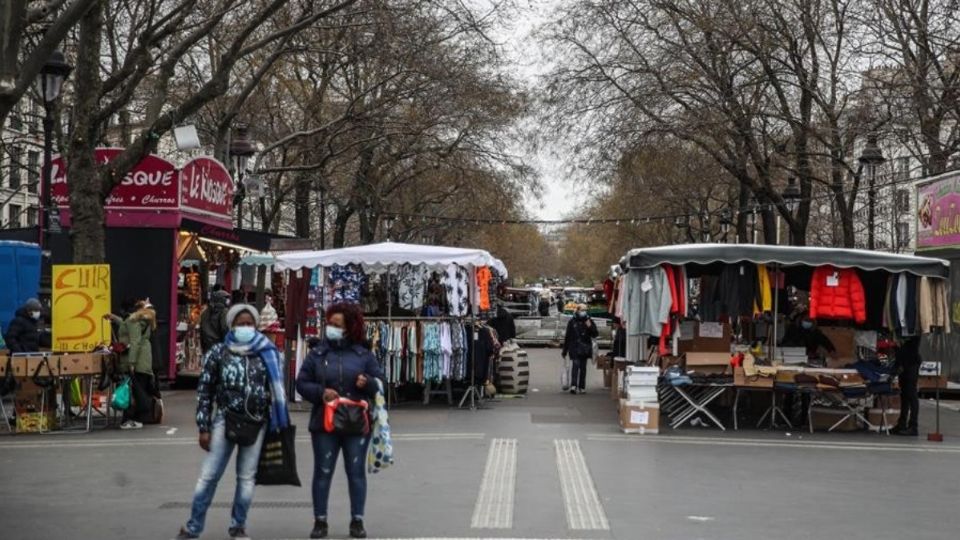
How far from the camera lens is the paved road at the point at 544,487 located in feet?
33.7

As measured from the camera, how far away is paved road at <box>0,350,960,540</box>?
33.7ft

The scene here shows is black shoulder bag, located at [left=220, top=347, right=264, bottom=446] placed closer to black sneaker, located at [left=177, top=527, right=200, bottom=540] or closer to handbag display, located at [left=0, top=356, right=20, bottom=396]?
black sneaker, located at [left=177, top=527, right=200, bottom=540]

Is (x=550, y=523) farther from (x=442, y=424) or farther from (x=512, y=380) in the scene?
Answer: (x=512, y=380)

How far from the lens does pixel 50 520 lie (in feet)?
34.3

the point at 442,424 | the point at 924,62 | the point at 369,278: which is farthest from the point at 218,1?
the point at 924,62

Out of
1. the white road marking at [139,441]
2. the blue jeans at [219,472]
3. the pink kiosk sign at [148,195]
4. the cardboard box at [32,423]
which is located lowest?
the white road marking at [139,441]

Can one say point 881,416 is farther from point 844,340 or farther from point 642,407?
point 642,407

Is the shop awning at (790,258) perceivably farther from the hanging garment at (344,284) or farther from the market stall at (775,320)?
the hanging garment at (344,284)


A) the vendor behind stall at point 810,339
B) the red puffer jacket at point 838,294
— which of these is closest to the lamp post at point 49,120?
the red puffer jacket at point 838,294

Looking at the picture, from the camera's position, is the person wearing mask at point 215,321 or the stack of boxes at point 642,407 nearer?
the stack of boxes at point 642,407

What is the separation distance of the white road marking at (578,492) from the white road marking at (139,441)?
1.60m

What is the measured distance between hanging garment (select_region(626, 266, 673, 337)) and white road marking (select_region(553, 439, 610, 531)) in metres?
3.14

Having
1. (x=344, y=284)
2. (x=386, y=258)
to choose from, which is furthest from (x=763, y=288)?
(x=344, y=284)

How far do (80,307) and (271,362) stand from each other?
1005 centimetres
